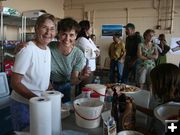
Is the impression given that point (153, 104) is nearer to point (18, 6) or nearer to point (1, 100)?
point (1, 100)

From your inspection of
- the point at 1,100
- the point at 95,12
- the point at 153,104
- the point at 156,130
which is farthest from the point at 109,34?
the point at 156,130

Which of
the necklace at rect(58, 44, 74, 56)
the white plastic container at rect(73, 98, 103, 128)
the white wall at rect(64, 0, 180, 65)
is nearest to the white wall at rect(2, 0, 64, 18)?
the white wall at rect(64, 0, 180, 65)

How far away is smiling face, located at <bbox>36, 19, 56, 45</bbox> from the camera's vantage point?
1362mm

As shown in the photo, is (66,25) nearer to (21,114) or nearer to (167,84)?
(21,114)

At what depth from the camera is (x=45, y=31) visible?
4.48 feet

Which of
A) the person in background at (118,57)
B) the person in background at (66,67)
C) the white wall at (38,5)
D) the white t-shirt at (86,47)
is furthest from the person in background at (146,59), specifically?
the white wall at (38,5)

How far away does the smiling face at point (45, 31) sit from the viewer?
1362 millimetres

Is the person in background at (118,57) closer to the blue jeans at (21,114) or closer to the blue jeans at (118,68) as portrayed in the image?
the blue jeans at (118,68)

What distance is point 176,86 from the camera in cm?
123

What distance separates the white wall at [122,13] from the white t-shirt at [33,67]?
5.04m

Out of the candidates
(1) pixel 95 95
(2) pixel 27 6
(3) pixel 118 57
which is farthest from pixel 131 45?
(1) pixel 95 95

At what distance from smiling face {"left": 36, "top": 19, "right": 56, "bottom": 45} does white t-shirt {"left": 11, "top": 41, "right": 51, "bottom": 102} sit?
7 cm

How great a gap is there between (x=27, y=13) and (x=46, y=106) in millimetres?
4130

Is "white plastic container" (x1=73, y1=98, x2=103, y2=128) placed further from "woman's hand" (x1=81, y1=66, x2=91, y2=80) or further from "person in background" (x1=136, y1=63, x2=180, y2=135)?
"woman's hand" (x1=81, y1=66, x2=91, y2=80)
